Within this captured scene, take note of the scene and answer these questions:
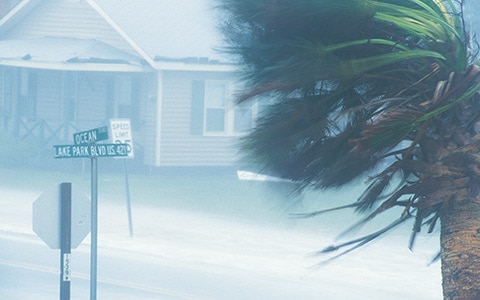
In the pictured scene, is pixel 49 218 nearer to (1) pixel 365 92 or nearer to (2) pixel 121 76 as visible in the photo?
(1) pixel 365 92

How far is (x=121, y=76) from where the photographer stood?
86.2 ft

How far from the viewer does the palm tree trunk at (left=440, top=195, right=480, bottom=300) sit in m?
3.36

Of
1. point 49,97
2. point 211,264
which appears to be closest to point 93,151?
point 211,264

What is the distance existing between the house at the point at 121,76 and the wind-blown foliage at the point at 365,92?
20680 millimetres

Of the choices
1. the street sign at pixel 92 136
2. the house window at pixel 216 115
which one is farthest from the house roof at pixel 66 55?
the street sign at pixel 92 136

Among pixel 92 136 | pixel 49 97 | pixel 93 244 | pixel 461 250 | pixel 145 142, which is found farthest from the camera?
pixel 49 97

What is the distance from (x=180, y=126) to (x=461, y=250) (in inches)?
879

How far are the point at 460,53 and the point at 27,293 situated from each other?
9.32 m

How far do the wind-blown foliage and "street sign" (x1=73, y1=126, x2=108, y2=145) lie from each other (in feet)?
13.8

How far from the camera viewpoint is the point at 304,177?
12.3 ft

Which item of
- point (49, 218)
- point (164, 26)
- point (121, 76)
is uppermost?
point (164, 26)

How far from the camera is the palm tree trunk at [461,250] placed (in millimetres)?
3361

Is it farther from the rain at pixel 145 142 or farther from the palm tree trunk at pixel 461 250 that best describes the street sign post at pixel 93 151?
the rain at pixel 145 142

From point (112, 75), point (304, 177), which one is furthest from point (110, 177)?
point (304, 177)
